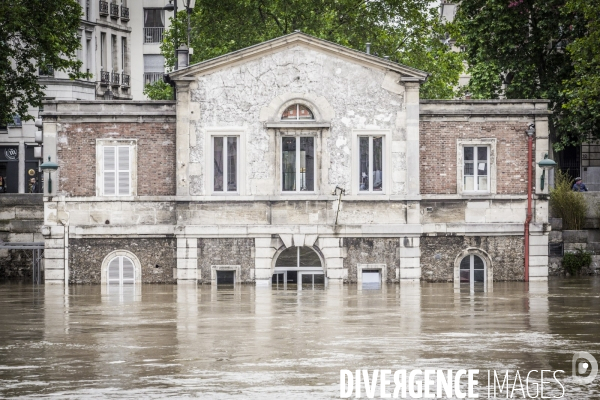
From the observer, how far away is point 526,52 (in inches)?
2247

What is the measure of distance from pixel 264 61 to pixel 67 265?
29.3ft

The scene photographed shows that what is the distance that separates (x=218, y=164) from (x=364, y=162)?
Result: 4.58 meters

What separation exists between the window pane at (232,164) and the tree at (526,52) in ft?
51.1

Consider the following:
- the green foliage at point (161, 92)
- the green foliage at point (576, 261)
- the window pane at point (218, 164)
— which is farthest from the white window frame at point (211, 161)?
the green foliage at point (161, 92)

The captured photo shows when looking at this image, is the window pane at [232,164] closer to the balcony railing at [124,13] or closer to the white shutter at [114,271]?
the white shutter at [114,271]

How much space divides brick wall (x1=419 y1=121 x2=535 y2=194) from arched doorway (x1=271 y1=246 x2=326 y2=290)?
162 inches

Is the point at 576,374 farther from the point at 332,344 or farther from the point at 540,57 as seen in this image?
the point at 540,57

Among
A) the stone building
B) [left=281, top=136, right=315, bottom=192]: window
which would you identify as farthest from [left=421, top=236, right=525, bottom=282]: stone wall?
[left=281, top=136, right=315, bottom=192]: window

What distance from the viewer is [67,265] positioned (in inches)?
1774

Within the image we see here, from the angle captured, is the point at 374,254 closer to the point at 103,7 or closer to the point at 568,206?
the point at 568,206

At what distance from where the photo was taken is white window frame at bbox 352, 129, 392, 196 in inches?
1758

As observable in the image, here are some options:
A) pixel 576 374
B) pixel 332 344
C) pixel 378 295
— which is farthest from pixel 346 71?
pixel 576 374

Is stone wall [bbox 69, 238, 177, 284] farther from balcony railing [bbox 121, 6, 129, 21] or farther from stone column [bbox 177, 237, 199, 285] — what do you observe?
balcony railing [bbox 121, 6, 129, 21]

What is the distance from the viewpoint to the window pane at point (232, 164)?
4478 cm
